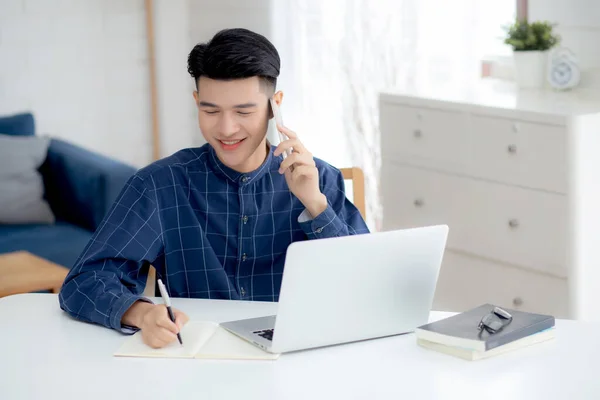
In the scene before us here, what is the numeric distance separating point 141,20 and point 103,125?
0.52 meters

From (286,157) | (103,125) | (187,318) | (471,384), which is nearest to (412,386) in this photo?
(471,384)

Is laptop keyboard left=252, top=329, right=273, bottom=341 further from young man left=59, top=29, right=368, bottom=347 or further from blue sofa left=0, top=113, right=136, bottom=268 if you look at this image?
blue sofa left=0, top=113, right=136, bottom=268

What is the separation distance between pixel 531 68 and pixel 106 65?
6.68ft

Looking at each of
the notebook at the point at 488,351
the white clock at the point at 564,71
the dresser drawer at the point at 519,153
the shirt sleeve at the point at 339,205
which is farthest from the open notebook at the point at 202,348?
the white clock at the point at 564,71

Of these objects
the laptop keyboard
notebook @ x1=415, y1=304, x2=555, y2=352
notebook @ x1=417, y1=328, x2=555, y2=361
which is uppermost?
notebook @ x1=415, y1=304, x2=555, y2=352

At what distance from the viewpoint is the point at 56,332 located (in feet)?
5.74

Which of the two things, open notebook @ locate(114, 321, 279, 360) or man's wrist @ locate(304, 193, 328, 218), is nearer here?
open notebook @ locate(114, 321, 279, 360)

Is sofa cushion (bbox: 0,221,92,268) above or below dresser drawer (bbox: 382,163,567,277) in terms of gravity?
below

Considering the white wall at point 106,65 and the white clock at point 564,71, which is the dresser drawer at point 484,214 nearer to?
the white clock at point 564,71

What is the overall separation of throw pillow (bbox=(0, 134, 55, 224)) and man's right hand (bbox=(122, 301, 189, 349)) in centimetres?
233

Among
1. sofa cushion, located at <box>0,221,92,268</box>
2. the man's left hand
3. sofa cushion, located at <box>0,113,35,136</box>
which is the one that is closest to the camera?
the man's left hand

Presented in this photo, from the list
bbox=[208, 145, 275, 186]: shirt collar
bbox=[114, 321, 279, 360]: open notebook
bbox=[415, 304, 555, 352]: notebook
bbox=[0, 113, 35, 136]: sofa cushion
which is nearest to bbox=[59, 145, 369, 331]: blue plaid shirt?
bbox=[208, 145, 275, 186]: shirt collar

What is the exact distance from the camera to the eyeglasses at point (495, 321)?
161cm

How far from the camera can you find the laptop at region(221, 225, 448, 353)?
5.07 feet
